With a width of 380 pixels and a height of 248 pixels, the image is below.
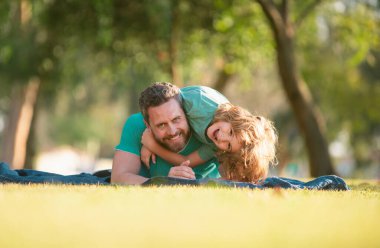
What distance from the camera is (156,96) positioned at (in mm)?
6020

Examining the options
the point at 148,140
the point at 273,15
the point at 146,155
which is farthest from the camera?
the point at 273,15

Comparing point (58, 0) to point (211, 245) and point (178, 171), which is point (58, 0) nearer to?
point (178, 171)

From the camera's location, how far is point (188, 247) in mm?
2742

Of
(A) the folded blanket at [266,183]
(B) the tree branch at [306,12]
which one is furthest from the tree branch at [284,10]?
(A) the folded blanket at [266,183]

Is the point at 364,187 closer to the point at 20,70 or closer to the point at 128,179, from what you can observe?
the point at 128,179

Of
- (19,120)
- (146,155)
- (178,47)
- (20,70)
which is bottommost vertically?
(146,155)

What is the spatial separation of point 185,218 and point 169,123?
2527mm

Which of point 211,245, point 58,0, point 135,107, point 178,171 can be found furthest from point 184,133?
point 135,107

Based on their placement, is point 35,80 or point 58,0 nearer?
point 58,0

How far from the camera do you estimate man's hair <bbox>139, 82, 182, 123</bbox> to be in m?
6.01

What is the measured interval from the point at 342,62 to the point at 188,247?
22057mm

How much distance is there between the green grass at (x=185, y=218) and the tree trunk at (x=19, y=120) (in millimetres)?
13644

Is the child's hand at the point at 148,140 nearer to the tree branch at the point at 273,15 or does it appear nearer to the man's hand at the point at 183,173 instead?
the man's hand at the point at 183,173

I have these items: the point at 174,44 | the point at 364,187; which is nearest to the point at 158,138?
the point at 364,187
